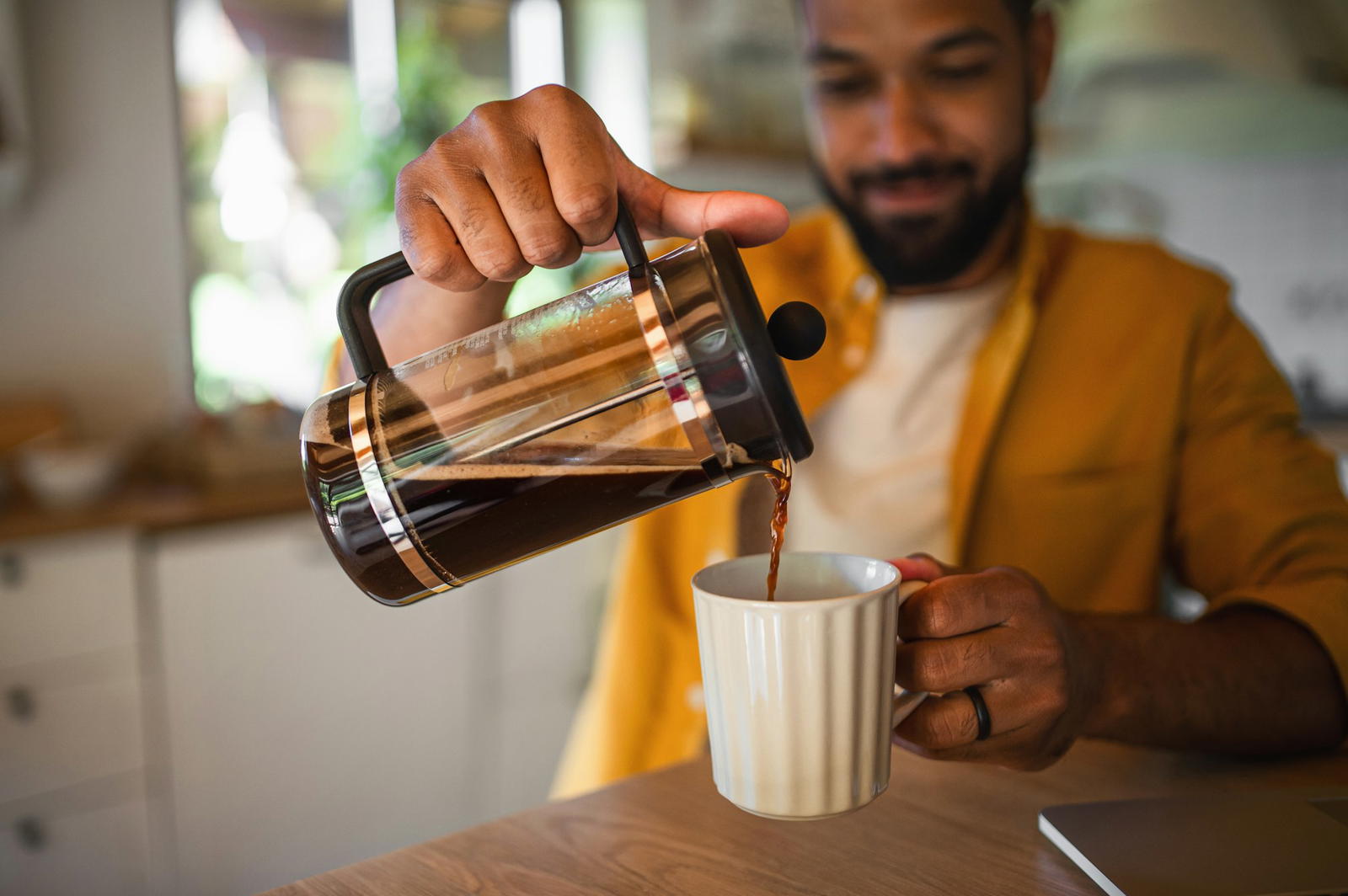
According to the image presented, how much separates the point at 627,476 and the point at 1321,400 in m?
2.90

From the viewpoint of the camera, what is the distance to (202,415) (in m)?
2.17

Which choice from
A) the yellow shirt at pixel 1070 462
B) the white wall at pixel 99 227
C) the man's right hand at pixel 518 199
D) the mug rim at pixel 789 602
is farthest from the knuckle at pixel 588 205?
the white wall at pixel 99 227

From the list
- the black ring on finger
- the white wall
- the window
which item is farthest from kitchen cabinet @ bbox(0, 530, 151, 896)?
the black ring on finger

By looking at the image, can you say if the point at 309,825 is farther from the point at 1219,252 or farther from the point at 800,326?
the point at 1219,252

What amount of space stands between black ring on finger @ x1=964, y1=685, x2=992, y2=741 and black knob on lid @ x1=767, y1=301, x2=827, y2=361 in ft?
0.82

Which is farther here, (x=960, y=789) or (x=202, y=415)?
(x=202, y=415)

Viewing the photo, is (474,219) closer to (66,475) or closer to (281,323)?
(66,475)

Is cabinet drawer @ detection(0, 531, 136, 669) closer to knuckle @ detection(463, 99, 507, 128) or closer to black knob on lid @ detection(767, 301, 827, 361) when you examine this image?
knuckle @ detection(463, 99, 507, 128)

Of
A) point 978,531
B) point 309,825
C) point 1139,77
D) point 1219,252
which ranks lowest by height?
point 309,825

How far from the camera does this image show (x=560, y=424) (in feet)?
1.71

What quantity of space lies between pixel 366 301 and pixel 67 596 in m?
1.32

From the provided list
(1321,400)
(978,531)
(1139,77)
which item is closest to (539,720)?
(978,531)

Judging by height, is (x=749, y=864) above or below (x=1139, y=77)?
below

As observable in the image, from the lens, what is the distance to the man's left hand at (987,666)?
0.58m
